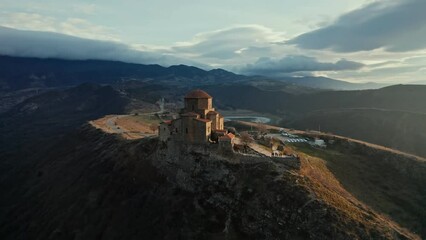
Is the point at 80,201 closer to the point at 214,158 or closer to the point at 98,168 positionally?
the point at 98,168

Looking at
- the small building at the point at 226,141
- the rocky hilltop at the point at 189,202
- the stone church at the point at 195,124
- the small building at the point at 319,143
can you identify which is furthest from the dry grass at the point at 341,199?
the small building at the point at 319,143

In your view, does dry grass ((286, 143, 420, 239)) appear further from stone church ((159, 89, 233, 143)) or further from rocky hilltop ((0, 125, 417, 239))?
stone church ((159, 89, 233, 143))

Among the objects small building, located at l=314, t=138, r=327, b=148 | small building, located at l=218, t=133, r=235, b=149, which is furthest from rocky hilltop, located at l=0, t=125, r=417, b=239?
small building, located at l=314, t=138, r=327, b=148

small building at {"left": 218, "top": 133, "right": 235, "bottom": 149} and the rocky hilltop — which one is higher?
small building at {"left": 218, "top": 133, "right": 235, "bottom": 149}

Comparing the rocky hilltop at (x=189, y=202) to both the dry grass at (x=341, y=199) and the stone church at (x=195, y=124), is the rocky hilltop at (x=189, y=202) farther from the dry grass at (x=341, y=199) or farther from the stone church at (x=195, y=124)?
the stone church at (x=195, y=124)

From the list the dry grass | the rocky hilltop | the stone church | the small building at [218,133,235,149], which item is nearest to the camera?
the dry grass

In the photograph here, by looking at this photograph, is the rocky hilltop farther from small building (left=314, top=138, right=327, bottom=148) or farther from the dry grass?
small building (left=314, top=138, right=327, bottom=148)

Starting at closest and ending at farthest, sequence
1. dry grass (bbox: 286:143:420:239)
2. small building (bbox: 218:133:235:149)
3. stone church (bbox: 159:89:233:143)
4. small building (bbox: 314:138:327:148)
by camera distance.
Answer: dry grass (bbox: 286:143:420:239), small building (bbox: 218:133:235:149), stone church (bbox: 159:89:233:143), small building (bbox: 314:138:327:148)

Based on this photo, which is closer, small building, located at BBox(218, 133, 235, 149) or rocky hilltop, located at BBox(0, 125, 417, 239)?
rocky hilltop, located at BBox(0, 125, 417, 239)
